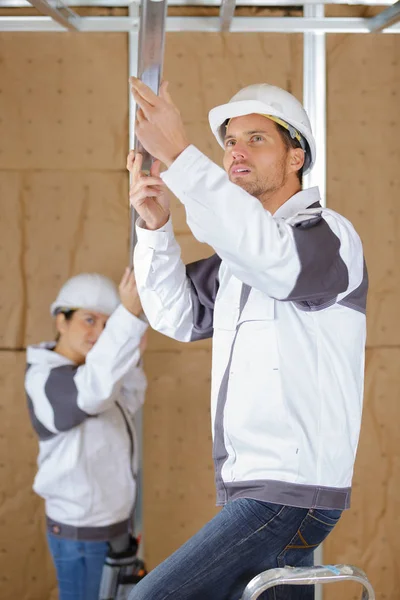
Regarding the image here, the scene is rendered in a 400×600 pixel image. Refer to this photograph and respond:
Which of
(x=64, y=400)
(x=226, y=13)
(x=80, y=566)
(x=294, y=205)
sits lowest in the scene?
(x=80, y=566)

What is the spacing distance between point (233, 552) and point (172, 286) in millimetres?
665

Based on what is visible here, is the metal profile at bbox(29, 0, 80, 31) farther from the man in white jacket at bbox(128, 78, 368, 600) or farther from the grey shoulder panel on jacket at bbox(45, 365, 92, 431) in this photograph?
the grey shoulder panel on jacket at bbox(45, 365, 92, 431)

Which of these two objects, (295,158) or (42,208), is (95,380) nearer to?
(42,208)

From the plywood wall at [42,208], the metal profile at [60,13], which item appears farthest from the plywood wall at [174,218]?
the metal profile at [60,13]

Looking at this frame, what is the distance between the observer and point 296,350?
1562 mm

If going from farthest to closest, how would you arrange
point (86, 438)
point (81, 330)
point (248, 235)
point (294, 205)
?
point (81, 330) < point (86, 438) < point (294, 205) < point (248, 235)

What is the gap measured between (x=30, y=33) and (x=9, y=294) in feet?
3.52

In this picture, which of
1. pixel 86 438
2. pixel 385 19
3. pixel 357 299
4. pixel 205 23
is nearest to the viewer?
pixel 357 299

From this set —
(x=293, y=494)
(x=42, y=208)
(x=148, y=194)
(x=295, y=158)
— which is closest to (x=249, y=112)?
(x=295, y=158)

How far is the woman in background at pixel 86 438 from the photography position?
265 centimetres

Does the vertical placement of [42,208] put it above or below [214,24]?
below

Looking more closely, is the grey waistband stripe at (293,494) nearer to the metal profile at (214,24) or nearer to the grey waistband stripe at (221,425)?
the grey waistband stripe at (221,425)

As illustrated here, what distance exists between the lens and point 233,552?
4.87ft

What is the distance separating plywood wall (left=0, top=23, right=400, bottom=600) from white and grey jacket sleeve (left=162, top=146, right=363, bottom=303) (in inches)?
71.6
